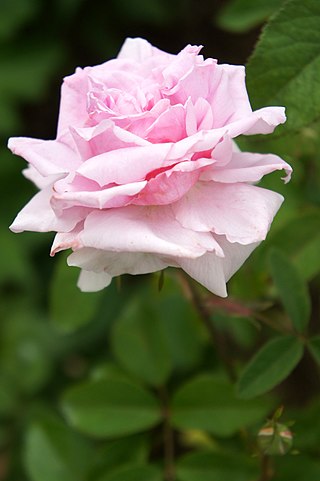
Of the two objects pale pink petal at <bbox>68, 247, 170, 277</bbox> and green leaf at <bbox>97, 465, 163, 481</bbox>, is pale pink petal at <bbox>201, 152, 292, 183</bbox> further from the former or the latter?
green leaf at <bbox>97, 465, 163, 481</bbox>

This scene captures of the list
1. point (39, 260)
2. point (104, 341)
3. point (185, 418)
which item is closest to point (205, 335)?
point (185, 418)

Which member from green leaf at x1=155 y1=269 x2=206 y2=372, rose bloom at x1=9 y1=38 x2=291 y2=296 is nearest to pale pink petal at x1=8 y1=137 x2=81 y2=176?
rose bloom at x1=9 y1=38 x2=291 y2=296

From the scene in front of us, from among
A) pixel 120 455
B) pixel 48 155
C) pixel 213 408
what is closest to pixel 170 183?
pixel 48 155

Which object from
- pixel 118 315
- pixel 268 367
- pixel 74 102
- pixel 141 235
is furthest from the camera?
pixel 118 315

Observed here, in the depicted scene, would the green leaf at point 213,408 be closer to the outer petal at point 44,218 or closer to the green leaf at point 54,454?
the green leaf at point 54,454

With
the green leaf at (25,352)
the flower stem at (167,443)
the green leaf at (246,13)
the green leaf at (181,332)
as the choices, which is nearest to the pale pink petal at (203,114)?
the green leaf at (246,13)

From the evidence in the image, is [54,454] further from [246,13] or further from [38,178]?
[246,13]
